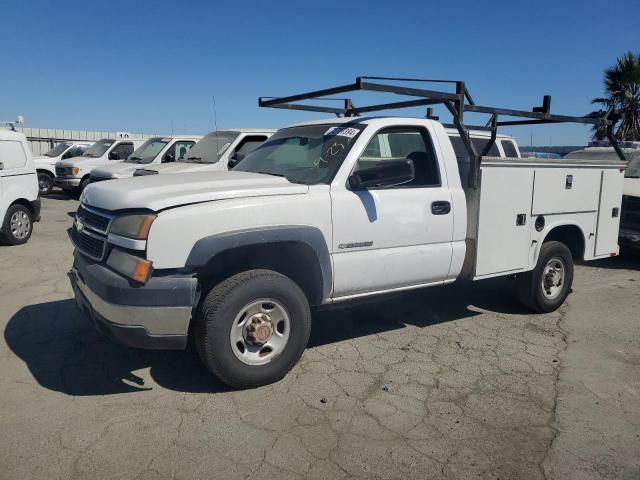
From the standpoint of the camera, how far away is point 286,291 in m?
3.74

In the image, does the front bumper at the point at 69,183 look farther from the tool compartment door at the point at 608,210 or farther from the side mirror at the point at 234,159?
the tool compartment door at the point at 608,210

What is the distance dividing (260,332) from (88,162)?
13.6 m

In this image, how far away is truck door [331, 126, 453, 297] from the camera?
4.02 metres

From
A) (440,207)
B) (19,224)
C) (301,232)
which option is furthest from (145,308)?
(19,224)

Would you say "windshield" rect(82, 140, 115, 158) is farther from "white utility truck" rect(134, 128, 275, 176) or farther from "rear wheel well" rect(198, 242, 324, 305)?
"rear wheel well" rect(198, 242, 324, 305)

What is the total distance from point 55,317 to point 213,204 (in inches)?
107

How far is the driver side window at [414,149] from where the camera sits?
4.47m

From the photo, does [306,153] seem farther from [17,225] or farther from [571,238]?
[17,225]

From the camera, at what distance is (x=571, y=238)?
5875 mm

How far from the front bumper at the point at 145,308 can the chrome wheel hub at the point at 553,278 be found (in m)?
3.88

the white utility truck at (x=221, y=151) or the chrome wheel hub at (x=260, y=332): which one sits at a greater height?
the white utility truck at (x=221, y=151)

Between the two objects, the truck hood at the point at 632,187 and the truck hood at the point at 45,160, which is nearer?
the truck hood at the point at 632,187

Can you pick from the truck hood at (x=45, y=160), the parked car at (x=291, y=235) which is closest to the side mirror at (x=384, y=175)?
the parked car at (x=291, y=235)

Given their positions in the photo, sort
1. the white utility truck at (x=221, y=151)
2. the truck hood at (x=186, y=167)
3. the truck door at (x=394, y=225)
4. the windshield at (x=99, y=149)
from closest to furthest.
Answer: the truck door at (x=394, y=225), the truck hood at (x=186, y=167), the white utility truck at (x=221, y=151), the windshield at (x=99, y=149)
